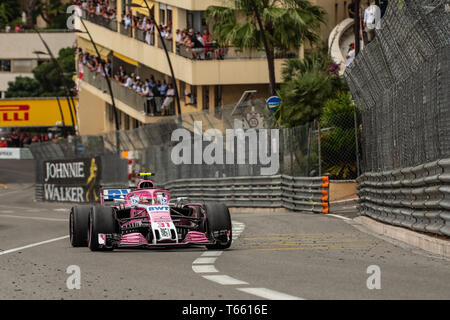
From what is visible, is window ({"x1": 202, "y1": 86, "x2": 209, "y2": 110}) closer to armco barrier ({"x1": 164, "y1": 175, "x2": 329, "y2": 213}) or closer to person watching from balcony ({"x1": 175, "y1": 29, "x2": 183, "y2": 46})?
person watching from balcony ({"x1": 175, "y1": 29, "x2": 183, "y2": 46})

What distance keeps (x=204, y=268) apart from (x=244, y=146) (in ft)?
56.9

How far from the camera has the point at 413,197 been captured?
14922 millimetres

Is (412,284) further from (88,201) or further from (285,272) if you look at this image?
(88,201)

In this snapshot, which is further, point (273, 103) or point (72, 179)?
point (72, 179)

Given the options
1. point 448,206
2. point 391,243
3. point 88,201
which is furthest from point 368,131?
point 88,201

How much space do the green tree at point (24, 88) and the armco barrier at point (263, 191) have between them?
244ft

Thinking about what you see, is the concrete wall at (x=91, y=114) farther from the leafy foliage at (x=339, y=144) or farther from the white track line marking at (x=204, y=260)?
the white track line marking at (x=204, y=260)

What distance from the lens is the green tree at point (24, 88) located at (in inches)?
4235

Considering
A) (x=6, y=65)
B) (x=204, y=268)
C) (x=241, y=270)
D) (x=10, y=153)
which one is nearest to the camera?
(x=241, y=270)

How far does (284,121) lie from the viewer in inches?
1231

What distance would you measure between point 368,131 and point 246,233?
10.6 ft

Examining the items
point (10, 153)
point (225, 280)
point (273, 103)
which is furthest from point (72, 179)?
point (225, 280)

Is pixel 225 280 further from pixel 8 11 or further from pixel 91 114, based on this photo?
→ pixel 8 11
